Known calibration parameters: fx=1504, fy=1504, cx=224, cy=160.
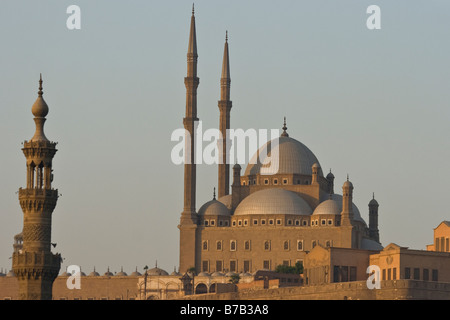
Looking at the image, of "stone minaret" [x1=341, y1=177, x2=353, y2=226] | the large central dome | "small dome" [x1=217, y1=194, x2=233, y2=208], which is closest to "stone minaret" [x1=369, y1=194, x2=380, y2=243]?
the large central dome

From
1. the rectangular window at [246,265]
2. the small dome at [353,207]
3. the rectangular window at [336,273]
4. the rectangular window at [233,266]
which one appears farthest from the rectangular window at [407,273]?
the rectangular window at [233,266]

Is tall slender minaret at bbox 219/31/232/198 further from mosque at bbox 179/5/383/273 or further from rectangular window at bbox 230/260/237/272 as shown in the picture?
rectangular window at bbox 230/260/237/272

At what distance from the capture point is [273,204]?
147 m

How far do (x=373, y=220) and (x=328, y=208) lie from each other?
9961 mm

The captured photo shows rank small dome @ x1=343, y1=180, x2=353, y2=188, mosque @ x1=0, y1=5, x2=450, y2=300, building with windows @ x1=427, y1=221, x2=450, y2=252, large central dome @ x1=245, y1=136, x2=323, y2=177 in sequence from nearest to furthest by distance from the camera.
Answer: mosque @ x1=0, y1=5, x2=450, y2=300
building with windows @ x1=427, y1=221, x2=450, y2=252
small dome @ x1=343, y1=180, x2=353, y2=188
large central dome @ x1=245, y1=136, x2=323, y2=177

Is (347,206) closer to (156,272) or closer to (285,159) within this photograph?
(285,159)

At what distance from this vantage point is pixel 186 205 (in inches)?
5699

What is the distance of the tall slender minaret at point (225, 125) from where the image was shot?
15025cm

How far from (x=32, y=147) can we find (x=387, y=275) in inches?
1772

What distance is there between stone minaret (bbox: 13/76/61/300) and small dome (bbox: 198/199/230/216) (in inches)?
2554

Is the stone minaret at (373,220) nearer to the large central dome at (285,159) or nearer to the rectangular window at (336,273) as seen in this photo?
the large central dome at (285,159)

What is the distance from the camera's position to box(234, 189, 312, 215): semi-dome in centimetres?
A: 14638

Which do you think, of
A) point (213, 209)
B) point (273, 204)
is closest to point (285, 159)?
point (273, 204)

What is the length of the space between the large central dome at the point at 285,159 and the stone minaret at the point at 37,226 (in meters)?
71.5
